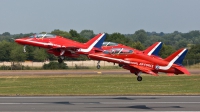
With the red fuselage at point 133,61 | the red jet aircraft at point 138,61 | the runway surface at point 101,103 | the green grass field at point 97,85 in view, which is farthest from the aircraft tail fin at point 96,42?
the red fuselage at point 133,61

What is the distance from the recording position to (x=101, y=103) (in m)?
52.7

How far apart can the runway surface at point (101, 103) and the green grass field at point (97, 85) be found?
545cm

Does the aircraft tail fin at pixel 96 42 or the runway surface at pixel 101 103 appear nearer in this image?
the runway surface at pixel 101 103

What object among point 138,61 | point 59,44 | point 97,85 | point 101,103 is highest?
point 59,44

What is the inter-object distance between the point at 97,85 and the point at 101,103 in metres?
21.4

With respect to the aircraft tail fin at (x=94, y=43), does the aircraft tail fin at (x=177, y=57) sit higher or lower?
lower

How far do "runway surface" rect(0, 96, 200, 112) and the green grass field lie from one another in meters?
5.45

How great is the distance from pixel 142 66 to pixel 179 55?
3798 millimetres

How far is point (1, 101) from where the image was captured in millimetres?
55188

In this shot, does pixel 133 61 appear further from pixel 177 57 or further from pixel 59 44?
pixel 59 44

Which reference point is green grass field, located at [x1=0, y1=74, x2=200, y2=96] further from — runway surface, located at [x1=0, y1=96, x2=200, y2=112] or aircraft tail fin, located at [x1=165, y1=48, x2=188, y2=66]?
aircraft tail fin, located at [x1=165, y1=48, x2=188, y2=66]

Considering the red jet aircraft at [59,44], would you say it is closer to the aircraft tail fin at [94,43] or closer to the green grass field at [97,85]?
the aircraft tail fin at [94,43]

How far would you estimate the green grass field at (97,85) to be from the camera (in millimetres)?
65188

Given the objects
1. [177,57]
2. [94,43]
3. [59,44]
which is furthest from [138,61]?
[59,44]
